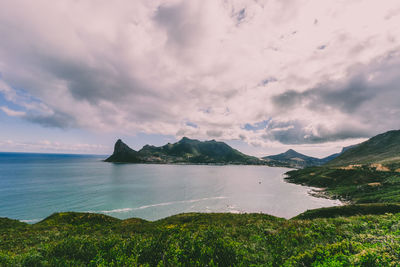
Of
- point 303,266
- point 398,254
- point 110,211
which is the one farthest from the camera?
point 110,211

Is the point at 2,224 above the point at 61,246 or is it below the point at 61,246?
below

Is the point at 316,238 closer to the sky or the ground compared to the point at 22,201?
closer to the sky

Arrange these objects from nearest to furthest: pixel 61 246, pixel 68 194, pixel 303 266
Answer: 1. pixel 303 266
2. pixel 61 246
3. pixel 68 194

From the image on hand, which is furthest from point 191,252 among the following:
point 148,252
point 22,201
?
point 22,201

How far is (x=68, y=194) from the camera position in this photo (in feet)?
246

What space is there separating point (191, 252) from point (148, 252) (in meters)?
2.35

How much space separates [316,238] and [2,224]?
48831 mm

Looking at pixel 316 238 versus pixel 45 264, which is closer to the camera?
pixel 45 264

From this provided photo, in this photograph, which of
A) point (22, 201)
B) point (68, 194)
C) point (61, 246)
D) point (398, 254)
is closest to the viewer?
point (398, 254)

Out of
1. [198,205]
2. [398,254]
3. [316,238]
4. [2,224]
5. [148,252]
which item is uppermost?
[398,254]

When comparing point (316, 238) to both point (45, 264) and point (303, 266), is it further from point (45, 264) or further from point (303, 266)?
point (45, 264)

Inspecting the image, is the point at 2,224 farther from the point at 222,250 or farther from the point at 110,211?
the point at 222,250

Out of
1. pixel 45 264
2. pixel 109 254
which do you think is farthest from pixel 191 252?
pixel 45 264

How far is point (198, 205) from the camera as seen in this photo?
64.9 metres
